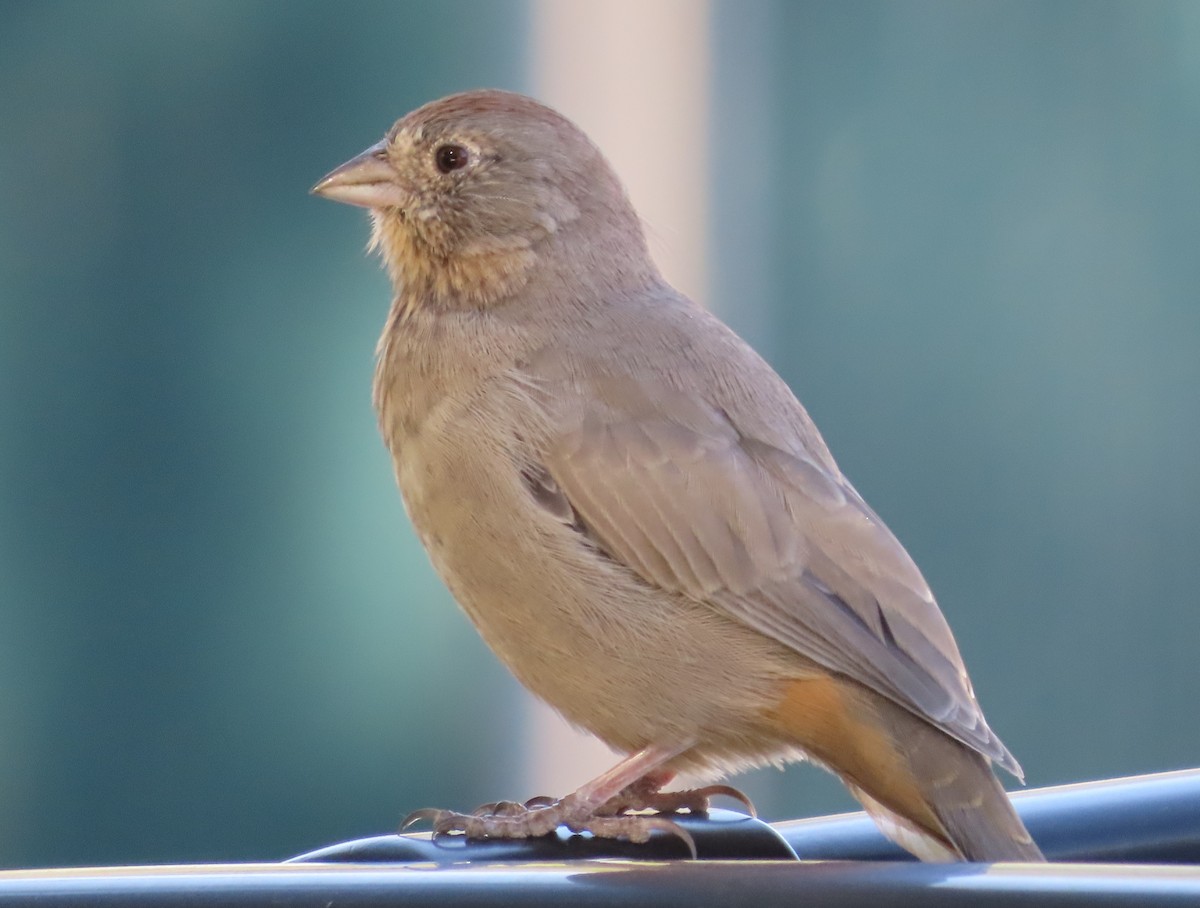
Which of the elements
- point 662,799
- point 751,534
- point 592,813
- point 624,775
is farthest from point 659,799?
point 751,534

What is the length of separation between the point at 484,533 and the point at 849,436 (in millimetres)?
2777

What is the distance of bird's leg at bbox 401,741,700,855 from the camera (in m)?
2.97

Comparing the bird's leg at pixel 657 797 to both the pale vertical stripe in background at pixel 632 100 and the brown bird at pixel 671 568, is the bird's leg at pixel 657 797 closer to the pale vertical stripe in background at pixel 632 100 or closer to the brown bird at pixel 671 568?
the brown bird at pixel 671 568

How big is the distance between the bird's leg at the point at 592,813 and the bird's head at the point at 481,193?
45.5 inches

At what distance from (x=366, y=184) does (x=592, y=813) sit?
63.1 inches

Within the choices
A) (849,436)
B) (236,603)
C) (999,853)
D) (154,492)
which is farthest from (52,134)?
(999,853)

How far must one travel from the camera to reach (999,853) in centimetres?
300

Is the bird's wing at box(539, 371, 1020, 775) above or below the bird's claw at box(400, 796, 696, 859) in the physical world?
above

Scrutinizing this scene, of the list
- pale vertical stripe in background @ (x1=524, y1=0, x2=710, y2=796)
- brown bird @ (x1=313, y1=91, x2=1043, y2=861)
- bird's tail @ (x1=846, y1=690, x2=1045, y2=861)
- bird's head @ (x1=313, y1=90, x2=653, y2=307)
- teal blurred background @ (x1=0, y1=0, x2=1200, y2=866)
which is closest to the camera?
bird's tail @ (x1=846, y1=690, x2=1045, y2=861)

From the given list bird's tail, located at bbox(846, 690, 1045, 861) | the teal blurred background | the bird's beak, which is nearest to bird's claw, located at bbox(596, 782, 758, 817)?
bird's tail, located at bbox(846, 690, 1045, 861)

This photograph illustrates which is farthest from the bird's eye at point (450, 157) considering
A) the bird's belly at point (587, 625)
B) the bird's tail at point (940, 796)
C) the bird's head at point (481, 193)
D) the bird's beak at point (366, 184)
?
the bird's tail at point (940, 796)

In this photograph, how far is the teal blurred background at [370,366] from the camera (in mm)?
5723

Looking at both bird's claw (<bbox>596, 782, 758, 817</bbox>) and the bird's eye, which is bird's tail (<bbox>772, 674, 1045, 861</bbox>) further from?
the bird's eye

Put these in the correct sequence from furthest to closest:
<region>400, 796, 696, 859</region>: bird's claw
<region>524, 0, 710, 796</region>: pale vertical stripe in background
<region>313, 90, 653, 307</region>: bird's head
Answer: <region>524, 0, 710, 796</region>: pale vertical stripe in background < <region>313, 90, 653, 307</region>: bird's head < <region>400, 796, 696, 859</region>: bird's claw
